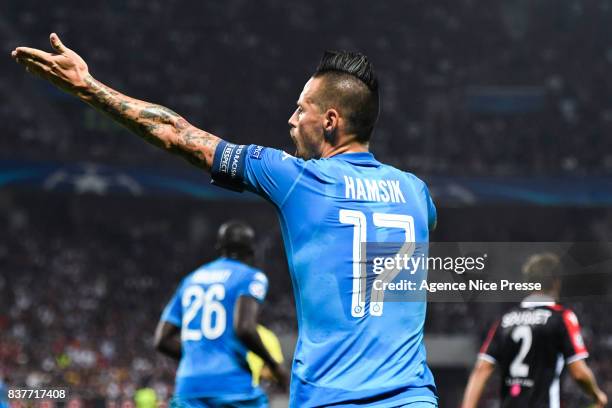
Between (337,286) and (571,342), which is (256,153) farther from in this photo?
(571,342)

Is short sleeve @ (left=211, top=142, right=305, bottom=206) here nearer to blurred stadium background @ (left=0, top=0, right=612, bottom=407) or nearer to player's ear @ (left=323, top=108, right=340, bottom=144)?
player's ear @ (left=323, top=108, right=340, bottom=144)

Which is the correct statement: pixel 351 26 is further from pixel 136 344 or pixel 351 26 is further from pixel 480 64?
pixel 136 344

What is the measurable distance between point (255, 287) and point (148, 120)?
328cm

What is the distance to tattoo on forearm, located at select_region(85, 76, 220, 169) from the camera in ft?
10.5

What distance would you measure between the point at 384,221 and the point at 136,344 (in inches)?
836

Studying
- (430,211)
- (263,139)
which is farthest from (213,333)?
(263,139)

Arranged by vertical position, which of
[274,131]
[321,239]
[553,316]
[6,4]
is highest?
[6,4]

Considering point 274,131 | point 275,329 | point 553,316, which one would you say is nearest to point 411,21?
point 274,131

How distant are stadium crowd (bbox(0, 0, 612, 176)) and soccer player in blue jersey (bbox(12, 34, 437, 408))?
79.6 ft

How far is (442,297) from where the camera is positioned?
3.86 meters

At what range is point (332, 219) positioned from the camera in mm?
3127

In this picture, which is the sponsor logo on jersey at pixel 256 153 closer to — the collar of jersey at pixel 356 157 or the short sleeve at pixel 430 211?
the collar of jersey at pixel 356 157

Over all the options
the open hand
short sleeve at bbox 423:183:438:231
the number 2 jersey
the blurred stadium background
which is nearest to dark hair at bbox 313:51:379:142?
short sleeve at bbox 423:183:438:231

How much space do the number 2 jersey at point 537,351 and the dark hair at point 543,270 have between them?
0.51ft
